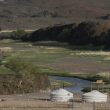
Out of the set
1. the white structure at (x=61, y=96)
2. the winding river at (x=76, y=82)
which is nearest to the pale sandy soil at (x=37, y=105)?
the white structure at (x=61, y=96)

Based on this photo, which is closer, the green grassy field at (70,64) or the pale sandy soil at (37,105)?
the pale sandy soil at (37,105)

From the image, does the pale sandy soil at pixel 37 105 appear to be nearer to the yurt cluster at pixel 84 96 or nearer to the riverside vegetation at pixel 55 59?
the yurt cluster at pixel 84 96

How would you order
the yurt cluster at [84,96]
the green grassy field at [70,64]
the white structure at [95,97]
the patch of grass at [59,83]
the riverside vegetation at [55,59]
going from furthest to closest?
the green grassy field at [70,64] → the patch of grass at [59,83] → the riverside vegetation at [55,59] → the yurt cluster at [84,96] → the white structure at [95,97]

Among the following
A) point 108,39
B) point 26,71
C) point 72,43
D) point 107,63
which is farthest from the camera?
point 72,43

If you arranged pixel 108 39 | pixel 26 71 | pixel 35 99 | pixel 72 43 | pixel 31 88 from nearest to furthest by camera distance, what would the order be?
pixel 35 99
pixel 31 88
pixel 26 71
pixel 108 39
pixel 72 43

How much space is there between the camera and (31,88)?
55.9m

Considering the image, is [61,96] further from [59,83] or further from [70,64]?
[70,64]

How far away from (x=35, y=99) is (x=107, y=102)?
5.23 m

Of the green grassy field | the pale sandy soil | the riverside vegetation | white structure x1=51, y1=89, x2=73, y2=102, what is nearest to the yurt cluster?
white structure x1=51, y1=89, x2=73, y2=102

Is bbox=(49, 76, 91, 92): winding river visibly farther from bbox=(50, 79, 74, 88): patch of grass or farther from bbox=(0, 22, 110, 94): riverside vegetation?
bbox=(0, 22, 110, 94): riverside vegetation

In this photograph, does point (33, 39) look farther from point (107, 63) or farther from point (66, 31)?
point (107, 63)

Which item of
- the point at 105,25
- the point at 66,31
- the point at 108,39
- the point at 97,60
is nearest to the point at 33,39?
the point at 66,31

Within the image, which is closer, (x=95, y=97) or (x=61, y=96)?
(x=95, y=97)

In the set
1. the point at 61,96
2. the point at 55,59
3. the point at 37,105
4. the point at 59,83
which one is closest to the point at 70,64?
the point at 55,59
